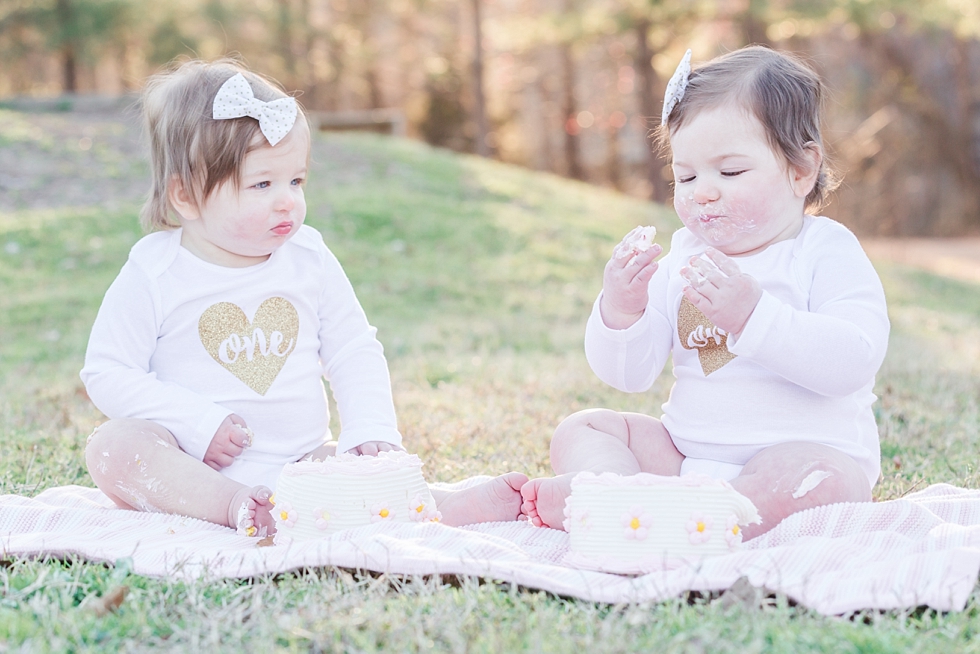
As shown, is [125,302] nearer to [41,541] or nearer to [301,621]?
[41,541]

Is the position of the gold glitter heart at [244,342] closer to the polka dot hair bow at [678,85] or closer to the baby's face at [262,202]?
the baby's face at [262,202]

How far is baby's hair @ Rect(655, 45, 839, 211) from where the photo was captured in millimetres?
2119

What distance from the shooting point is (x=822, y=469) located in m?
1.99

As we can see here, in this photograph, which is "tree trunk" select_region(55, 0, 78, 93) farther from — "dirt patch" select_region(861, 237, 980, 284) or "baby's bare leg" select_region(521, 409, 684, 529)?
"baby's bare leg" select_region(521, 409, 684, 529)

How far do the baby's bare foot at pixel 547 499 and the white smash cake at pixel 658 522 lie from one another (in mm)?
193

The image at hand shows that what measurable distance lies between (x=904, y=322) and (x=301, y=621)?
5.58m

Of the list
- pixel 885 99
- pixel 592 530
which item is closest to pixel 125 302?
pixel 592 530

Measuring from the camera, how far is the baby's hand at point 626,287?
6.91ft

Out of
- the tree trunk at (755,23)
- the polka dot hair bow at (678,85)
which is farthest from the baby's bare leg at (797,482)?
the tree trunk at (755,23)

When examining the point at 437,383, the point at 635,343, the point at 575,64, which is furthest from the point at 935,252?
the point at 635,343

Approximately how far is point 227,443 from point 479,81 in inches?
580

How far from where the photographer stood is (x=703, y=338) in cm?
225

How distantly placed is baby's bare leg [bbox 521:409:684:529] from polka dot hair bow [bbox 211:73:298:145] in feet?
3.34

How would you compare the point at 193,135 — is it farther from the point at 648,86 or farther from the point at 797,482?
the point at 648,86
